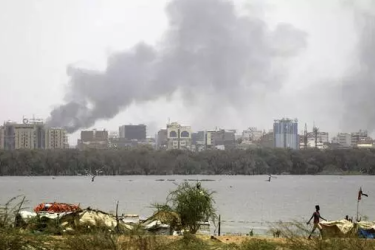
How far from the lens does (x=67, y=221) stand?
24750mm

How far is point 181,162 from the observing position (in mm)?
176250

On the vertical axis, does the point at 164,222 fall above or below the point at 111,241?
below

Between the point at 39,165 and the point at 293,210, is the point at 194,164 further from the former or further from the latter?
the point at 293,210

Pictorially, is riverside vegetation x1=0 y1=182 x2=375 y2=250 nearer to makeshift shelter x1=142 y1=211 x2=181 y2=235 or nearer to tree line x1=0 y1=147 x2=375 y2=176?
makeshift shelter x1=142 y1=211 x2=181 y2=235

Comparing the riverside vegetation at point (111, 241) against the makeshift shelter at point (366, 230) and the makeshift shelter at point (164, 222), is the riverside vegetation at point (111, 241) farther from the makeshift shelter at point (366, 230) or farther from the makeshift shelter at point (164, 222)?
the makeshift shelter at point (366, 230)

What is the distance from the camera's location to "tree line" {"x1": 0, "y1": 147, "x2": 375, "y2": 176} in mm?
169875

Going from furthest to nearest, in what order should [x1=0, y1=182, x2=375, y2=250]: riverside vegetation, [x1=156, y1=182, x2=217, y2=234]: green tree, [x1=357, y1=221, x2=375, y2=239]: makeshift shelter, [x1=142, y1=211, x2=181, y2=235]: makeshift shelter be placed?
[x1=156, y1=182, x2=217, y2=234]: green tree < [x1=142, y1=211, x2=181, y2=235]: makeshift shelter < [x1=357, y1=221, x2=375, y2=239]: makeshift shelter < [x1=0, y1=182, x2=375, y2=250]: riverside vegetation

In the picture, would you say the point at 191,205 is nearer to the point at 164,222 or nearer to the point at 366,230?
the point at 164,222

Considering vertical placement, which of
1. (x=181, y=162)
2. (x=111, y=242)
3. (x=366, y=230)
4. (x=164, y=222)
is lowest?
(x=366, y=230)

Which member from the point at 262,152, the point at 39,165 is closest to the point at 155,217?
the point at 39,165

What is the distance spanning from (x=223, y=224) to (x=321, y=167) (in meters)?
143

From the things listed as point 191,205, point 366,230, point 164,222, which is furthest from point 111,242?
point 366,230

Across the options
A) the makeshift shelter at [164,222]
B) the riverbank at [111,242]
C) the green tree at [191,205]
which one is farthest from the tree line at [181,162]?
the riverbank at [111,242]

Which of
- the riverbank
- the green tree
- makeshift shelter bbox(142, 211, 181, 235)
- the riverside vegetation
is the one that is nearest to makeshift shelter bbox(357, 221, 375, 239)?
the green tree
